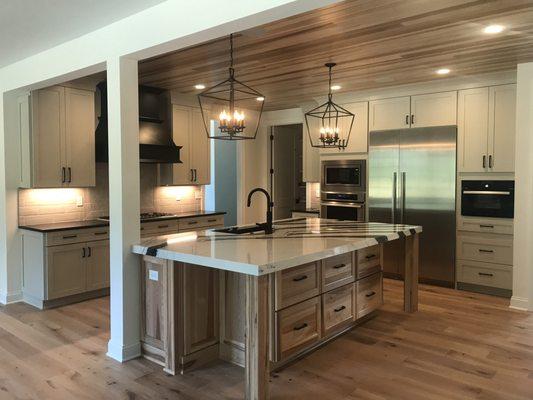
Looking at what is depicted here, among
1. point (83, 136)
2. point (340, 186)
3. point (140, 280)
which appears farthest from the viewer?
point (340, 186)

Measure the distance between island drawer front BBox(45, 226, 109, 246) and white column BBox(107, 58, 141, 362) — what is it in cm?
154

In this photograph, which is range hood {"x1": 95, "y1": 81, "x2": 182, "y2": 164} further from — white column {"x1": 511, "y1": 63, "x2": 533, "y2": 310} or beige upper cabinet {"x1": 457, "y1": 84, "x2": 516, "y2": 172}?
white column {"x1": 511, "y1": 63, "x2": 533, "y2": 310}

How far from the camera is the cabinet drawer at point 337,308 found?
335 centimetres

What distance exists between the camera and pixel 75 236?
4648mm

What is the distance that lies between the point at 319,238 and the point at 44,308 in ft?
9.86

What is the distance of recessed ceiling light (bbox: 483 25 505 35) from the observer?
3312mm

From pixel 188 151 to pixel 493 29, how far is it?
3948 mm

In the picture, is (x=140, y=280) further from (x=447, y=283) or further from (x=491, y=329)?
(x=447, y=283)

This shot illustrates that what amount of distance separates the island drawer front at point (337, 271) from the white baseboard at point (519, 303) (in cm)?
201

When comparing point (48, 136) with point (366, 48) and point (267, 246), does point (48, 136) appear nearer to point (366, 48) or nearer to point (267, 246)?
point (267, 246)

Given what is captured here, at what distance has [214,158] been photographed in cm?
791

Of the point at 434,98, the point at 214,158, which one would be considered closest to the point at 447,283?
the point at 434,98

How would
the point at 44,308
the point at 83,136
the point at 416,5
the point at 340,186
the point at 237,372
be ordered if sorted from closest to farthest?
the point at 416,5, the point at 237,372, the point at 44,308, the point at 83,136, the point at 340,186

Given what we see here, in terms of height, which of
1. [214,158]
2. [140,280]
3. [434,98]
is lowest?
[140,280]
